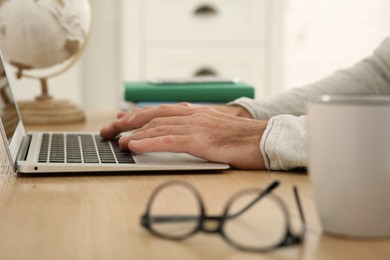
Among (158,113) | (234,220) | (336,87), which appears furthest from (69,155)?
(336,87)

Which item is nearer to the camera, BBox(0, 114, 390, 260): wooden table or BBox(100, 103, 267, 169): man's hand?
BBox(0, 114, 390, 260): wooden table

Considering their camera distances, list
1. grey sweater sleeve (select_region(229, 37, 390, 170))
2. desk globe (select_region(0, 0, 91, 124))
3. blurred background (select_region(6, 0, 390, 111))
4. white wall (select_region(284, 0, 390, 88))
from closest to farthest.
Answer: grey sweater sleeve (select_region(229, 37, 390, 170))
desk globe (select_region(0, 0, 91, 124))
blurred background (select_region(6, 0, 390, 111))
white wall (select_region(284, 0, 390, 88))

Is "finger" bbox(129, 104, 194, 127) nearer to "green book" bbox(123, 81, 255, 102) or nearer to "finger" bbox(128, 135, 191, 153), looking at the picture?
"finger" bbox(128, 135, 191, 153)

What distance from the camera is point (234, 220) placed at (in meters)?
0.59

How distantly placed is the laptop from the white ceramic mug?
0.32m

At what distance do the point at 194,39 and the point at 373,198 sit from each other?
7.53 ft

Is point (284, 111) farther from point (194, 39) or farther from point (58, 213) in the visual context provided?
point (194, 39)

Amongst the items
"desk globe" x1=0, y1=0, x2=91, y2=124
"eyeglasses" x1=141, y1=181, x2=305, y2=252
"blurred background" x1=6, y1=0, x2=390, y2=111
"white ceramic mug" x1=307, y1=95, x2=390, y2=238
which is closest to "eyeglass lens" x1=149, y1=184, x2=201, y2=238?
"eyeglasses" x1=141, y1=181, x2=305, y2=252

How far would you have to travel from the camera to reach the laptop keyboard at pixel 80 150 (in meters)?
0.91

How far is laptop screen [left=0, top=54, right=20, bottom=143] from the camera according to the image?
3.18 ft

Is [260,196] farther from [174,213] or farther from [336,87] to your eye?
[336,87]

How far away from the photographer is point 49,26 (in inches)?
58.7

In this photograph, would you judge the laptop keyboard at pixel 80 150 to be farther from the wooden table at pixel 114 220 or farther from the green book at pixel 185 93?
the green book at pixel 185 93

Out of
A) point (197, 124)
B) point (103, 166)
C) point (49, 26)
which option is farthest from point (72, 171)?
point (49, 26)
